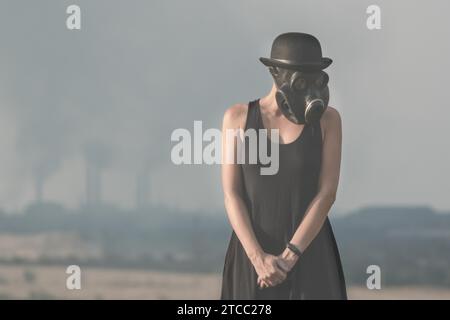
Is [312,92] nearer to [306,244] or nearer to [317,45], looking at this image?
[317,45]

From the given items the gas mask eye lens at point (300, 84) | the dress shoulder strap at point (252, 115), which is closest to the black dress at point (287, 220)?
the dress shoulder strap at point (252, 115)

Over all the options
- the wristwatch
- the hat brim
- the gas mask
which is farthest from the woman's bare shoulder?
the wristwatch

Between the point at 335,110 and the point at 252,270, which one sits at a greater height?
the point at 335,110

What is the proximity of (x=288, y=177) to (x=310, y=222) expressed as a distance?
0.97 feet

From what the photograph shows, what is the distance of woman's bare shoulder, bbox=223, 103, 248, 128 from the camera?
552cm

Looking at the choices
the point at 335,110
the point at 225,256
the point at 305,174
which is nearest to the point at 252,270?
the point at 225,256

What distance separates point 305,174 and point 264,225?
382 millimetres

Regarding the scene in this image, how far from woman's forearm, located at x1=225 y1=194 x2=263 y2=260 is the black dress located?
0.14 feet

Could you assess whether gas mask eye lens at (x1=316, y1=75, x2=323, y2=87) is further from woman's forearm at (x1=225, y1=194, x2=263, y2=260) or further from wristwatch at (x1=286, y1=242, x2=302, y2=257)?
wristwatch at (x1=286, y1=242, x2=302, y2=257)

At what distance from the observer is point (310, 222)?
5.52 meters

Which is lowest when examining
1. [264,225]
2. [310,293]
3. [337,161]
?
[310,293]

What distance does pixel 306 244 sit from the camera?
5543 millimetres

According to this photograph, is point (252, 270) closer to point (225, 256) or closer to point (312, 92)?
point (225, 256)

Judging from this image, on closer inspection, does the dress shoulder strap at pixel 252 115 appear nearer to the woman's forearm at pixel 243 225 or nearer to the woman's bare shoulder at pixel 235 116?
the woman's bare shoulder at pixel 235 116
